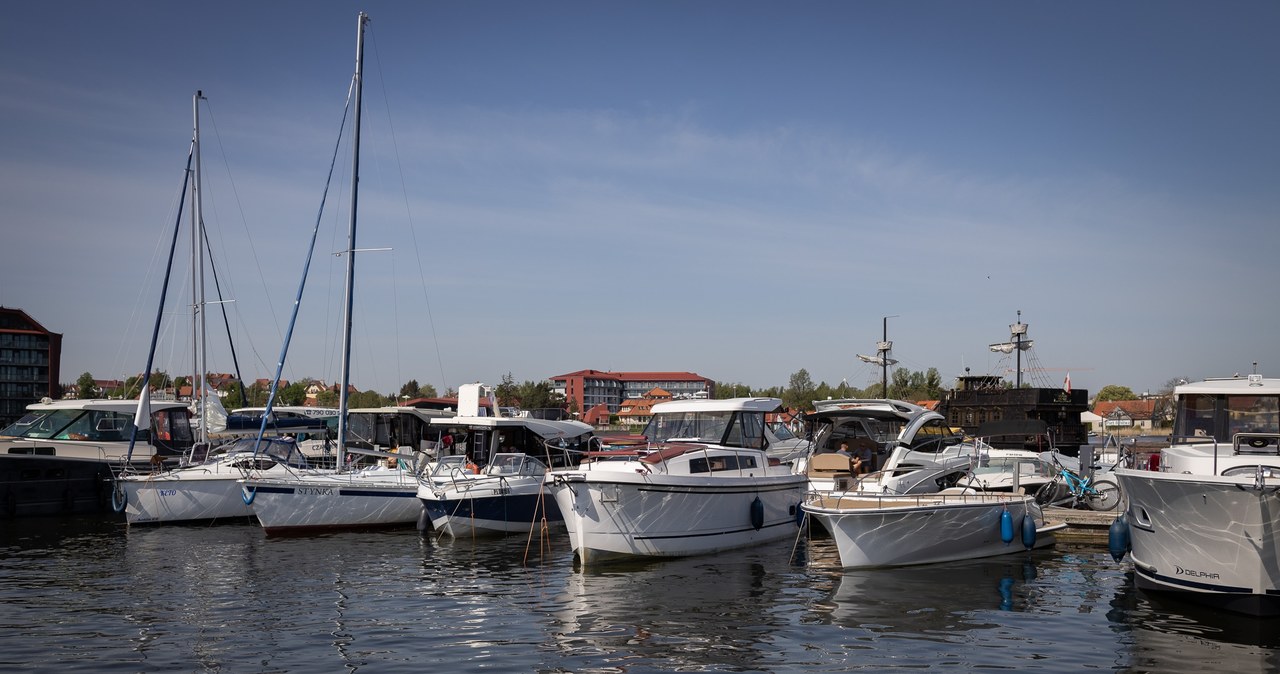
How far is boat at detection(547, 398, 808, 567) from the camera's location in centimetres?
1953

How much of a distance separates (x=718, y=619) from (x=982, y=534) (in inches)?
286

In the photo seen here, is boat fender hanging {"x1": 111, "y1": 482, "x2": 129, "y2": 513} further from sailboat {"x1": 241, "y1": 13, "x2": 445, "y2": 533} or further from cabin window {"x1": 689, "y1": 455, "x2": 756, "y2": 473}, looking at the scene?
cabin window {"x1": 689, "y1": 455, "x2": 756, "y2": 473}

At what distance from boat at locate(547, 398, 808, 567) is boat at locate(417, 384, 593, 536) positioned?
7.61 ft

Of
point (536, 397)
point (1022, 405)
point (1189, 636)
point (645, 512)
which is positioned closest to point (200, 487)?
point (645, 512)

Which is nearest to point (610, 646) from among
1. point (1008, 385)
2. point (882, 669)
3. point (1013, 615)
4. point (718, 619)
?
point (718, 619)

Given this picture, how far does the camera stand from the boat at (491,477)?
78.0 ft

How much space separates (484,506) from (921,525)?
11.0 metres

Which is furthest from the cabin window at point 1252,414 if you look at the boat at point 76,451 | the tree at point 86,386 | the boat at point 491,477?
the tree at point 86,386

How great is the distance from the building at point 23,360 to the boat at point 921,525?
87207 millimetres

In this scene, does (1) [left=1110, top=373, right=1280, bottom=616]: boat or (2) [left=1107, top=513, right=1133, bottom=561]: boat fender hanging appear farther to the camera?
(2) [left=1107, top=513, right=1133, bottom=561]: boat fender hanging

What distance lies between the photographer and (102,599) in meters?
16.5

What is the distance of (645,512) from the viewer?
64.6 feet

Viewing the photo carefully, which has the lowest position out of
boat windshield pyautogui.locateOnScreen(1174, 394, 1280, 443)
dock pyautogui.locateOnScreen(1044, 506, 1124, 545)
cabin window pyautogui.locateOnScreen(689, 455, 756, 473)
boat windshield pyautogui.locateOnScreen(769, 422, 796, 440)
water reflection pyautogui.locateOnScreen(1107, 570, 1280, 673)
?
water reflection pyautogui.locateOnScreen(1107, 570, 1280, 673)

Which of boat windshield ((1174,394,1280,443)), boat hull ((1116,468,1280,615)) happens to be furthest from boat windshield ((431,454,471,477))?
boat windshield ((1174,394,1280,443))
